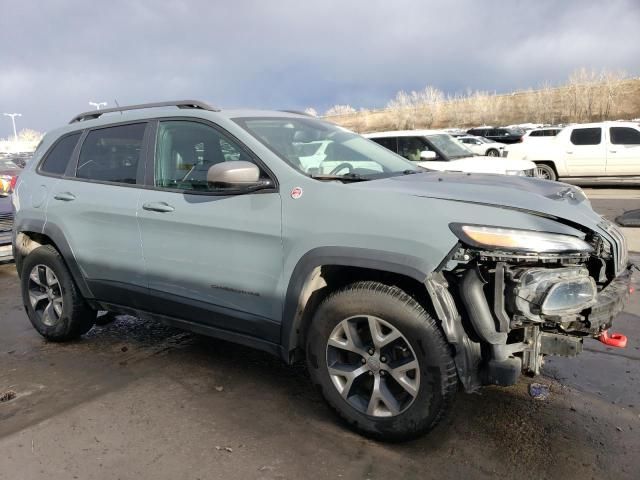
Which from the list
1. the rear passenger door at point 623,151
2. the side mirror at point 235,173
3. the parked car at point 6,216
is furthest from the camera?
the rear passenger door at point 623,151

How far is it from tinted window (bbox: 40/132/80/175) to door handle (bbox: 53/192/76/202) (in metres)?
0.23

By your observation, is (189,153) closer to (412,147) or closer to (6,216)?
(6,216)

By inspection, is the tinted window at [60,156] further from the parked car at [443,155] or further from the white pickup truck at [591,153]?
the white pickup truck at [591,153]

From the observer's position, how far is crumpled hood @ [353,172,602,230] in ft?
9.08

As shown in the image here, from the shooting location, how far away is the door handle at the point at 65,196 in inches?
170

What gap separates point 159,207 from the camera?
3.69 m

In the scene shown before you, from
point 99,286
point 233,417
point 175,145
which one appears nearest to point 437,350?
point 233,417

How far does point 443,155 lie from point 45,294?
774cm

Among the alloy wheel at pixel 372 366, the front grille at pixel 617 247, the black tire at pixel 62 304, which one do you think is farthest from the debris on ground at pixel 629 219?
the black tire at pixel 62 304

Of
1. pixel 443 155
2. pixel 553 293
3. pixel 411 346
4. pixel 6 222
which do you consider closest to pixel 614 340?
pixel 553 293

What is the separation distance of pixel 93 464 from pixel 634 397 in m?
3.21

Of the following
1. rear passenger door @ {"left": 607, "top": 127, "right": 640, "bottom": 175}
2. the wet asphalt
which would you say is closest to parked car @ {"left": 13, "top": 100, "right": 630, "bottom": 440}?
the wet asphalt

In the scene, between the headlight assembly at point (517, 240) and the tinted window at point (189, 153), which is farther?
the tinted window at point (189, 153)

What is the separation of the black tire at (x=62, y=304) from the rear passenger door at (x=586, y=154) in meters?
14.1
